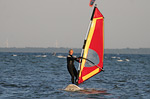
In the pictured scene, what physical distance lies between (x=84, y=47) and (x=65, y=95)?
2541 mm

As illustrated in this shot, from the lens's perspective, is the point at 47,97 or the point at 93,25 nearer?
the point at 47,97

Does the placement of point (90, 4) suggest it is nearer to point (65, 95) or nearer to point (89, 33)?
point (89, 33)

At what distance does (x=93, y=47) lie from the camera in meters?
14.5

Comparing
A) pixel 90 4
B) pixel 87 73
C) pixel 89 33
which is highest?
pixel 90 4

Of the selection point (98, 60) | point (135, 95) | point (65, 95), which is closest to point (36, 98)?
point (65, 95)

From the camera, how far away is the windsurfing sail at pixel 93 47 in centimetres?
1415

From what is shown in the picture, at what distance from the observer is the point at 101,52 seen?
48.4 ft

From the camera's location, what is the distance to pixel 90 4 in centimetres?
1335

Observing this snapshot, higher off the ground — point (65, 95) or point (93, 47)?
point (93, 47)

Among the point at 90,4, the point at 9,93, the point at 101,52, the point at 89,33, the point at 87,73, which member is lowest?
the point at 9,93

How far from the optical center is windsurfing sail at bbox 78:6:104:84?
14.1 metres

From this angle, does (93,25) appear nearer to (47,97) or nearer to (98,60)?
(98,60)

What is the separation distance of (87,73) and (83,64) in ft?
2.19

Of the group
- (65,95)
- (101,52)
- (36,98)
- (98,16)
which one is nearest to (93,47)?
(101,52)
